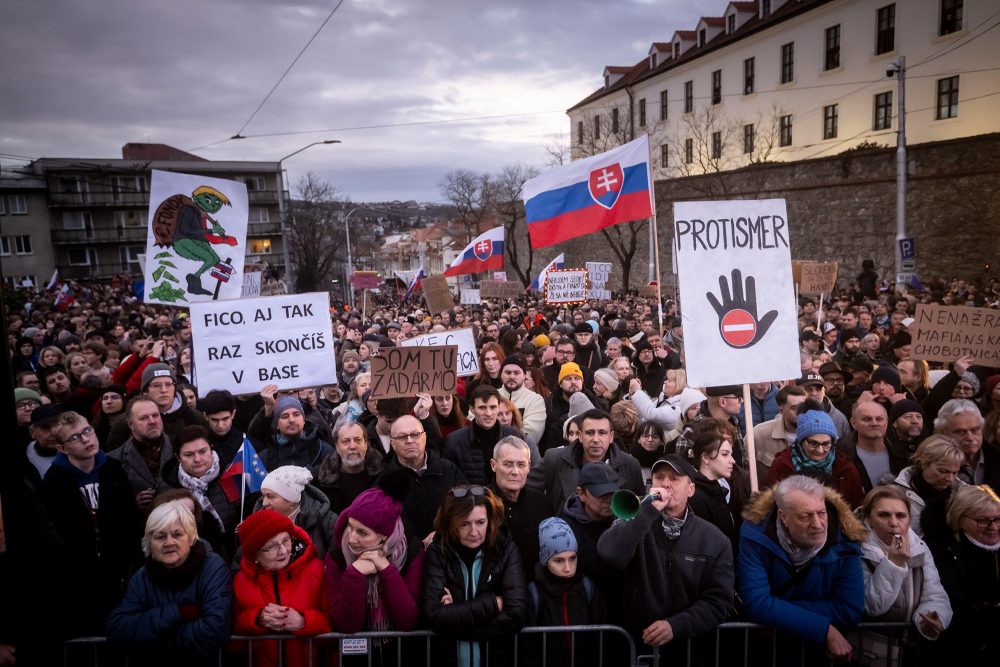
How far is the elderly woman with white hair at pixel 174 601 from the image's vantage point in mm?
2762

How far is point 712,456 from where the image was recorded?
11.9ft

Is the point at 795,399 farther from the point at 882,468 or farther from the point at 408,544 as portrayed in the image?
the point at 408,544

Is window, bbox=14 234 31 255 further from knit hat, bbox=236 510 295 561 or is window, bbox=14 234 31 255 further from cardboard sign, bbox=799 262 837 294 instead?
knit hat, bbox=236 510 295 561

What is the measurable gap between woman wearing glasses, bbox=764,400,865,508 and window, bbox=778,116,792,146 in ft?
125

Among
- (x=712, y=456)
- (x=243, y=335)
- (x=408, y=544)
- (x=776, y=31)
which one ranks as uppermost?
(x=776, y=31)

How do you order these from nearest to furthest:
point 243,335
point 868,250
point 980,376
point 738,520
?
point 738,520
point 243,335
point 980,376
point 868,250

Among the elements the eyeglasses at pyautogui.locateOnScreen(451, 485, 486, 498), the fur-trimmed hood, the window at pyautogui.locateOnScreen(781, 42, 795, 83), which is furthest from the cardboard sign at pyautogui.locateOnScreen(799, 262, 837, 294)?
the window at pyautogui.locateOnScreen(781, 42, 795, 83)

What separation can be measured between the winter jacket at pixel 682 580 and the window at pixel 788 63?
40.1m

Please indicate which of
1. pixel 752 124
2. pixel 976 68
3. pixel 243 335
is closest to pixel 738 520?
pixel 243 335

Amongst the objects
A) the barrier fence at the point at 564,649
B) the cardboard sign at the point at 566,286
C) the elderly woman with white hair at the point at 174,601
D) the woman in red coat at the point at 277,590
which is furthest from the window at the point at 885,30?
the elderly woman with white hair at the point at 174,601

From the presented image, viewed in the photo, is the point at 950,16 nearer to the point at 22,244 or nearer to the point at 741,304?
the point at 741,304

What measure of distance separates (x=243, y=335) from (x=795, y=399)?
4296 millimetres

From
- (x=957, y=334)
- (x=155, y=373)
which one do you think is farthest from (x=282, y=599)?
(x=957, y=334)

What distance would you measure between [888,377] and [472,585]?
13.9 feet
